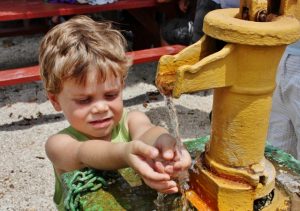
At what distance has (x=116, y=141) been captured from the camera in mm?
1734

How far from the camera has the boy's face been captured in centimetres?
153

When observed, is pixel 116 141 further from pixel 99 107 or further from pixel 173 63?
pixel 173 63

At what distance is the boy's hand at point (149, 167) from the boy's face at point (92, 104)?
38cm

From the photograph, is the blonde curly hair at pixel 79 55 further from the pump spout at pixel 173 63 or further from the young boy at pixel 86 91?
the pump spout at pixel 173 63

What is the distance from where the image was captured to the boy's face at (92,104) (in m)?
1.53

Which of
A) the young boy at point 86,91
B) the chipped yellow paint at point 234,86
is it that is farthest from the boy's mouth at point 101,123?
the chipped yellow paint at point 234,86

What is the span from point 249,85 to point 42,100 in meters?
3.61

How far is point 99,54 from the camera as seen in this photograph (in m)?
1.58

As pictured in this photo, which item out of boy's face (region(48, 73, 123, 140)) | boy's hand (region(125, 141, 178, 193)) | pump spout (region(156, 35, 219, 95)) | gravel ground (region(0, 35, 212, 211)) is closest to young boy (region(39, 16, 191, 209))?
boy's face (region(48, 73, 123, 140))

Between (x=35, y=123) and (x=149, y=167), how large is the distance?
10.2ft

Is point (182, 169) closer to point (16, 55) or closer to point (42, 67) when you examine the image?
point (42, 67)

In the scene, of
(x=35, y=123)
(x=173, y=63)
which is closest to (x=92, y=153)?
(x=173, y=63)

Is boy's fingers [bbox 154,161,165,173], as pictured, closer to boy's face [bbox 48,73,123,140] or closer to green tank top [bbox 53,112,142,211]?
green tank top [bbox 53,112,142,211]

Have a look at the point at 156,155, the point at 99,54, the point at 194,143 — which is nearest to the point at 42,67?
the point at 99,54
